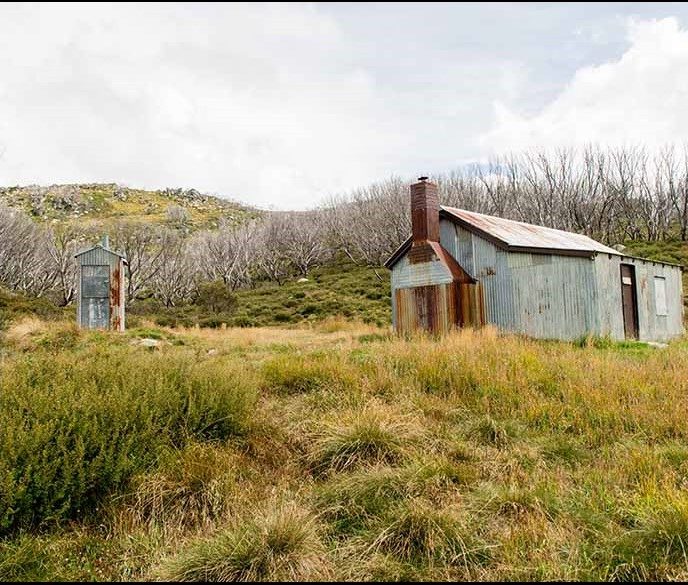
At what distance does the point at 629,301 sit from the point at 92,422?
16640mm

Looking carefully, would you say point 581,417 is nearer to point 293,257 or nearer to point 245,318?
point 245,318

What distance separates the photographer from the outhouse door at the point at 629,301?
53.4ft

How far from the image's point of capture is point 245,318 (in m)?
29.0

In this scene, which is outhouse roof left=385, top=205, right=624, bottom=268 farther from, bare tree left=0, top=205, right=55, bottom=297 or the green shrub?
bare tree left=0, top=205, right=55, bottom=297

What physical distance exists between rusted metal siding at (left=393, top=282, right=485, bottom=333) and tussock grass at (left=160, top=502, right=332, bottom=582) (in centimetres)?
1212

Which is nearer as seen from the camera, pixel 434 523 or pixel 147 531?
pixel 434 523

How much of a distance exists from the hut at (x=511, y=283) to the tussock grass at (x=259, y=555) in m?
12.3

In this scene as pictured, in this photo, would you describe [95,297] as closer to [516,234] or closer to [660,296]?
[516,234]

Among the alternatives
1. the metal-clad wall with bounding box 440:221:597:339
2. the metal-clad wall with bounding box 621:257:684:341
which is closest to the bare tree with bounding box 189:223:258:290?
the metal-clad wall with bounding box 440:221:597:339

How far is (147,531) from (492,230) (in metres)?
13.8

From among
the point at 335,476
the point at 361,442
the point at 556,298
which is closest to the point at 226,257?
the point at 556,298

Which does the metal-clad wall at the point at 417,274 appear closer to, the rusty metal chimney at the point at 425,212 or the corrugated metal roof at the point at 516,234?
the rusty metal chimney at the point at 425,212

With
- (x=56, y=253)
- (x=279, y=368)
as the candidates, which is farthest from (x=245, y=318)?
(x=279, y=368)

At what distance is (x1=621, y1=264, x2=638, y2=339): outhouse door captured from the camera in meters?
16.3
